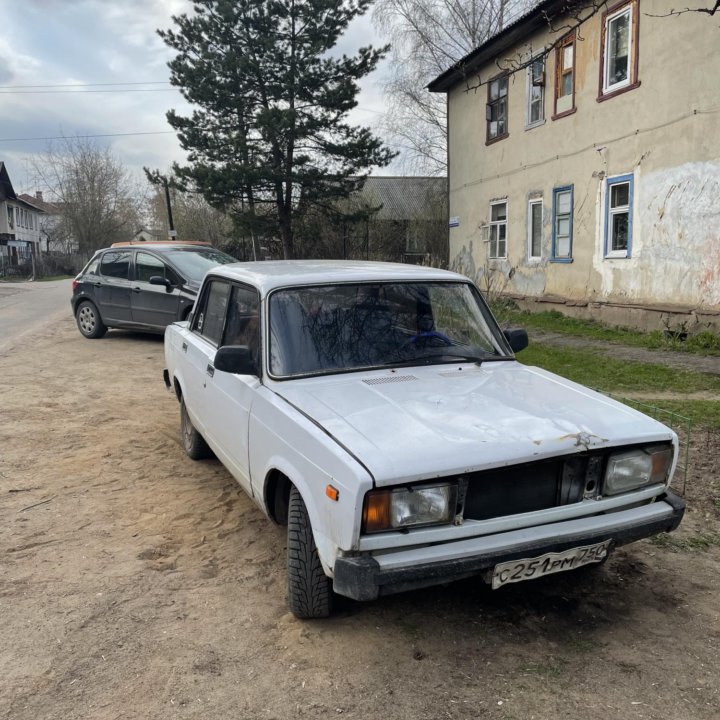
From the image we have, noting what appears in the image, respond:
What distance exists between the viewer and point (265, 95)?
2350cm

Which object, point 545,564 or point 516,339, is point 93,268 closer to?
point 516,339

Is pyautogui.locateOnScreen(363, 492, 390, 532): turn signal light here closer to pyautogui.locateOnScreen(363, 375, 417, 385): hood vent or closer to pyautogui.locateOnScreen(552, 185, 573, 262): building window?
pyautogui.locateOnScreen(363, 375, 417, 385): hood vent

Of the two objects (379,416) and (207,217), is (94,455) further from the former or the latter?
(207,217)

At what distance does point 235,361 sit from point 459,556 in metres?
1.66

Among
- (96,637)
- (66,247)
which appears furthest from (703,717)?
(66,247)

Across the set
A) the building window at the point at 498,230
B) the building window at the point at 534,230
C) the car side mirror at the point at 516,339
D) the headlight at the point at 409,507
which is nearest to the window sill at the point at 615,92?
the building window at the point at 534,230

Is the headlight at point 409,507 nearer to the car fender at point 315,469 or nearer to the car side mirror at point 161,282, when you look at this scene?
the car fender at point 315,469

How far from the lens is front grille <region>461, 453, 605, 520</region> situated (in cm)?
286

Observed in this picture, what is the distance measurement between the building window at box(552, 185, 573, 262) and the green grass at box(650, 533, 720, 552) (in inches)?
458

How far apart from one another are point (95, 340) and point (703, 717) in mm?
12008

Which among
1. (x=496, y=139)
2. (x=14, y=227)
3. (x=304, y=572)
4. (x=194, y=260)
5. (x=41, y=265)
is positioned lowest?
(x=304, y=572)

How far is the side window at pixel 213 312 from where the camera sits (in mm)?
4754

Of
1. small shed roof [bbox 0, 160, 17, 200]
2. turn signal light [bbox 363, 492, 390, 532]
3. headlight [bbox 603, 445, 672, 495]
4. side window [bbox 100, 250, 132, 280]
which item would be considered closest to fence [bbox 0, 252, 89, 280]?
small shed roof [bbox 0, 160, 17, 200]

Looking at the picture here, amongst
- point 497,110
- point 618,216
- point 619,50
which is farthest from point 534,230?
point 619,50
